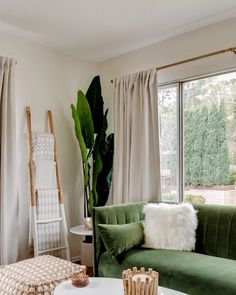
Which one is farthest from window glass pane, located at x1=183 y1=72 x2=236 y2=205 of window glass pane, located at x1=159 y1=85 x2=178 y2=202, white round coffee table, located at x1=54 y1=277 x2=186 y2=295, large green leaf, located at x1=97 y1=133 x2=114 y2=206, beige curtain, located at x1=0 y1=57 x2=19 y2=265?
beige curtain, located at x1=0 y1=57 x2=19 y2=265

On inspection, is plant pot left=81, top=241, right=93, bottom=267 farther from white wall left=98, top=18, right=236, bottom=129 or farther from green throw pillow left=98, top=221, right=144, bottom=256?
white wall left=98, top=18, right=236, bottom=129

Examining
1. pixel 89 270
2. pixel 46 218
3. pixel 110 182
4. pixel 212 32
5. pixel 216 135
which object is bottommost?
pixel 89 270

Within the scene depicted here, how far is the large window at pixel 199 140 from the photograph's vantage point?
330cm

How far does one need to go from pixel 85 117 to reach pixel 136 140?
0.64m

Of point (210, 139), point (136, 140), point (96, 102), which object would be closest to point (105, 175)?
point (136, 140)

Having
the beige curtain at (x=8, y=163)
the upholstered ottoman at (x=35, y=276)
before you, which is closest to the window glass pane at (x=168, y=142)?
the upholstered ottoman at (x=35, y=276)

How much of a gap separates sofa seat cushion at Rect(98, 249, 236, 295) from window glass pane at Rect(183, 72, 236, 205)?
2.76 ft

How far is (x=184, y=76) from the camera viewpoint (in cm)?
360

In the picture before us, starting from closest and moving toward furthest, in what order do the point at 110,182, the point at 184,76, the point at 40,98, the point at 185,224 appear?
the point at 185,224 → the point at 184,76 → the point at 40,98 → the point at 110,182

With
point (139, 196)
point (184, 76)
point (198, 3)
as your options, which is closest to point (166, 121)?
point (184, 76)

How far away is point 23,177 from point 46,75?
1.20 meters

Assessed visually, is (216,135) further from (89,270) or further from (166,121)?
(89,270)

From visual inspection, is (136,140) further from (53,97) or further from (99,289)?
(99,289)

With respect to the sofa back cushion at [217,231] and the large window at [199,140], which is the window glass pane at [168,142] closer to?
the large window at [199,140]
